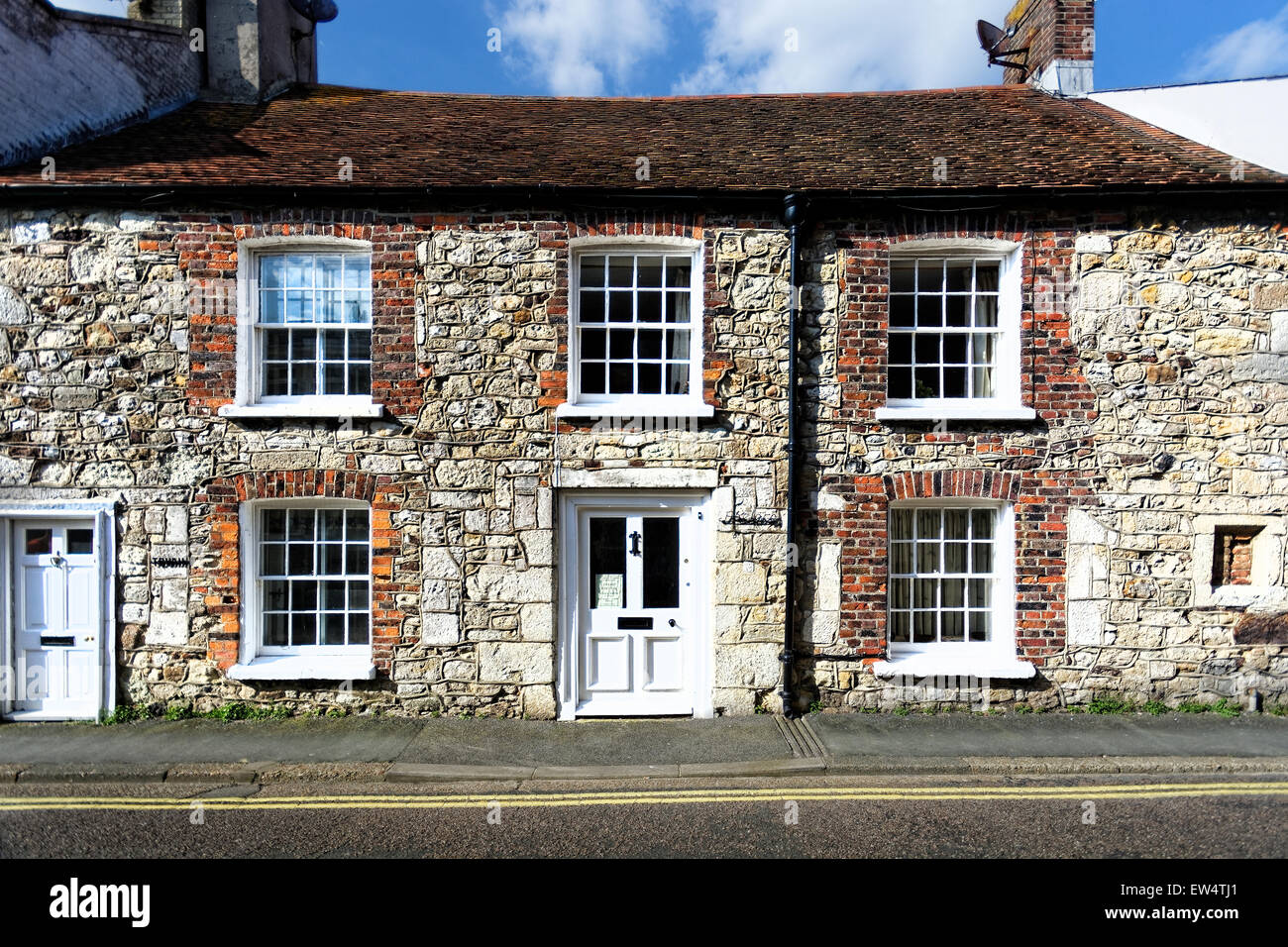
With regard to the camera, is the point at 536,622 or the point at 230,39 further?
the point at 230,39

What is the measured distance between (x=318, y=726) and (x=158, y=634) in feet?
6.48

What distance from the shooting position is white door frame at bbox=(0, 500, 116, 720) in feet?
23.0

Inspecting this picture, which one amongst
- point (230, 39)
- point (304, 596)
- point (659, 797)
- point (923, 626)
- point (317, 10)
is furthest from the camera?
point (317, 10)

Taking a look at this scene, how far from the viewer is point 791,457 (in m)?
7.17

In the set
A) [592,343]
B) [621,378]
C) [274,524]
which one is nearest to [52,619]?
[274,524]

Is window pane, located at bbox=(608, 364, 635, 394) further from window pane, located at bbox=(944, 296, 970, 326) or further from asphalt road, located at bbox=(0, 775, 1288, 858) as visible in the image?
asphalt road, located at bbox=(0, 775, 1288, 858)

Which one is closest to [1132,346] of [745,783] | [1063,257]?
[1063,257]

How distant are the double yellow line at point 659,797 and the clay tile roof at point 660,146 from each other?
5.72m

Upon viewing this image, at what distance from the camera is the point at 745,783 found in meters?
5.78

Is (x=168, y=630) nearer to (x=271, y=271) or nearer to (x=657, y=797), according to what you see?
(x=271, y=271)

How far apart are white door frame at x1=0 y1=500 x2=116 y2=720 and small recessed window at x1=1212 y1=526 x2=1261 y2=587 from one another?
11612mm

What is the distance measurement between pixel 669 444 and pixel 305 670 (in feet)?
14.5

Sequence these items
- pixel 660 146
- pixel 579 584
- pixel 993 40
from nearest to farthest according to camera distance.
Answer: pixel 579 584
pixel 660 146
pixel 993 40
